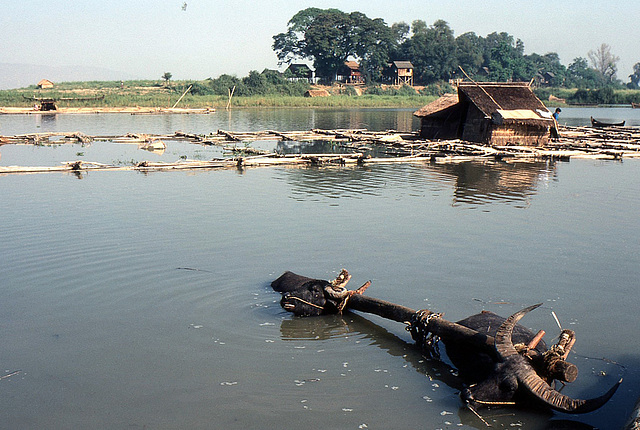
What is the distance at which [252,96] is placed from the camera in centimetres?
5934

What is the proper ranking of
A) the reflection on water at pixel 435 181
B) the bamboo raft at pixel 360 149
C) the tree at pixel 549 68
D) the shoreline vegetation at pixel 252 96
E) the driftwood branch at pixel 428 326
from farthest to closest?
1. the tree at pixel 549 68
2. the shoreline vegetation at pixel 252 96
3. the bamboo raft at pixel 360 149
4. the reflection on water at pixel 435 181
5. the driftwood branch at pixel 428 326

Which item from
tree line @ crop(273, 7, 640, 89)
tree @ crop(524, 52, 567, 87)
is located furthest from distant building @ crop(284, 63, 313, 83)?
tree @ crop(524, 52, 567, 87)

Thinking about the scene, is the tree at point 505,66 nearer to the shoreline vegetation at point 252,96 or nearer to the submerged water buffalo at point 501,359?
the shoreline vegetation at point 252,96

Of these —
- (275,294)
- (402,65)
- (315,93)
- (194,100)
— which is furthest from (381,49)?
(275,294)

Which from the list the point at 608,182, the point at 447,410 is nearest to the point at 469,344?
the point at 447,410

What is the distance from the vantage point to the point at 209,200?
12070 millimetres

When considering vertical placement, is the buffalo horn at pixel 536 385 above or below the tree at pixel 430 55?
below

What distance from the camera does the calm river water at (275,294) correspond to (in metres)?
4.66

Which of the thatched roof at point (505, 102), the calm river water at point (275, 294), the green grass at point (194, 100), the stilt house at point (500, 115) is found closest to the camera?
the calm river water at point (275, 294)

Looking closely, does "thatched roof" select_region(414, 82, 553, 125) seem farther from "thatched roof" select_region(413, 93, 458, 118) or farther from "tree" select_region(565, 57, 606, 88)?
"tree" select_region(565, 57, 606, 88)

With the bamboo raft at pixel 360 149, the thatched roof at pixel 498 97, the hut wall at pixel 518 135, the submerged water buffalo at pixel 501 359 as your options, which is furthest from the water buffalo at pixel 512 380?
the hut wall at pixel 518 135

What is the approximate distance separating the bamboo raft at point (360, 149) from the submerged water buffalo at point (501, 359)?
12.0m

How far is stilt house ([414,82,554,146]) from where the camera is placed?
20.8 metres

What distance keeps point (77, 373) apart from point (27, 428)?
797 mm
